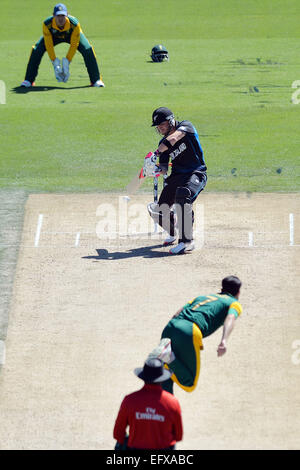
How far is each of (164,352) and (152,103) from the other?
17.1 meters

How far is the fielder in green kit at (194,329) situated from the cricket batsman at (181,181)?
518cm

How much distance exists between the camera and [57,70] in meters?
27.0

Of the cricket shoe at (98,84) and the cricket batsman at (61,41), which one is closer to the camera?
the cricket batsman at (61,41)

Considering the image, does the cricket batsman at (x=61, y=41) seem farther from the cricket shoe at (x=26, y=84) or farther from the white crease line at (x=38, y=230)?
the white crease line at (x=38, y=230)

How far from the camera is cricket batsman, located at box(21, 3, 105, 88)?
2541 centimetres

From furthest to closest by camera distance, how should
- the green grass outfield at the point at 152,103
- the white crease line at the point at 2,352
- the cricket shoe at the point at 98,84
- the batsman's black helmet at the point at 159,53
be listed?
the batsman's black helmet at the point at 159,53, the cricket shoe at the point at 98,84, the green grass outfield at the point at 152,103, the white crease line at the point at 2,352

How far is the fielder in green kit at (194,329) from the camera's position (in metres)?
10.0

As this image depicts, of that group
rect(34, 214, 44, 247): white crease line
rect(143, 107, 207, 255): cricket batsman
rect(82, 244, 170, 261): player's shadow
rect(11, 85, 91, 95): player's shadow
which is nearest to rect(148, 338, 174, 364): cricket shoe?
rect(82, 244, 170, 261): player's shadow

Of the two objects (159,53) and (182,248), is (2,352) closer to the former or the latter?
(182,248)

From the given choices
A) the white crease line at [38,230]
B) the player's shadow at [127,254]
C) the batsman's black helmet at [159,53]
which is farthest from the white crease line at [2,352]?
the batsman's black helmet at [159,53]

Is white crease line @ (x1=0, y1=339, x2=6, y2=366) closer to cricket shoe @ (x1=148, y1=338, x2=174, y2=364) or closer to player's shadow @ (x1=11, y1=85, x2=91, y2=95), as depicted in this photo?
cricket shoe @ (x1=148, y1=338, x2=174, y2=364)

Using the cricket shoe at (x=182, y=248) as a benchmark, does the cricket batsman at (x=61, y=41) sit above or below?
above

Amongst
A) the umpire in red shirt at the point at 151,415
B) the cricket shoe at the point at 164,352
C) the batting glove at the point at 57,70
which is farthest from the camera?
the batting glove at the point at 57,70

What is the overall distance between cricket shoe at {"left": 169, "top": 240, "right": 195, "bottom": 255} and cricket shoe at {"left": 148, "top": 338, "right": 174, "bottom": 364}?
581 centimetres
